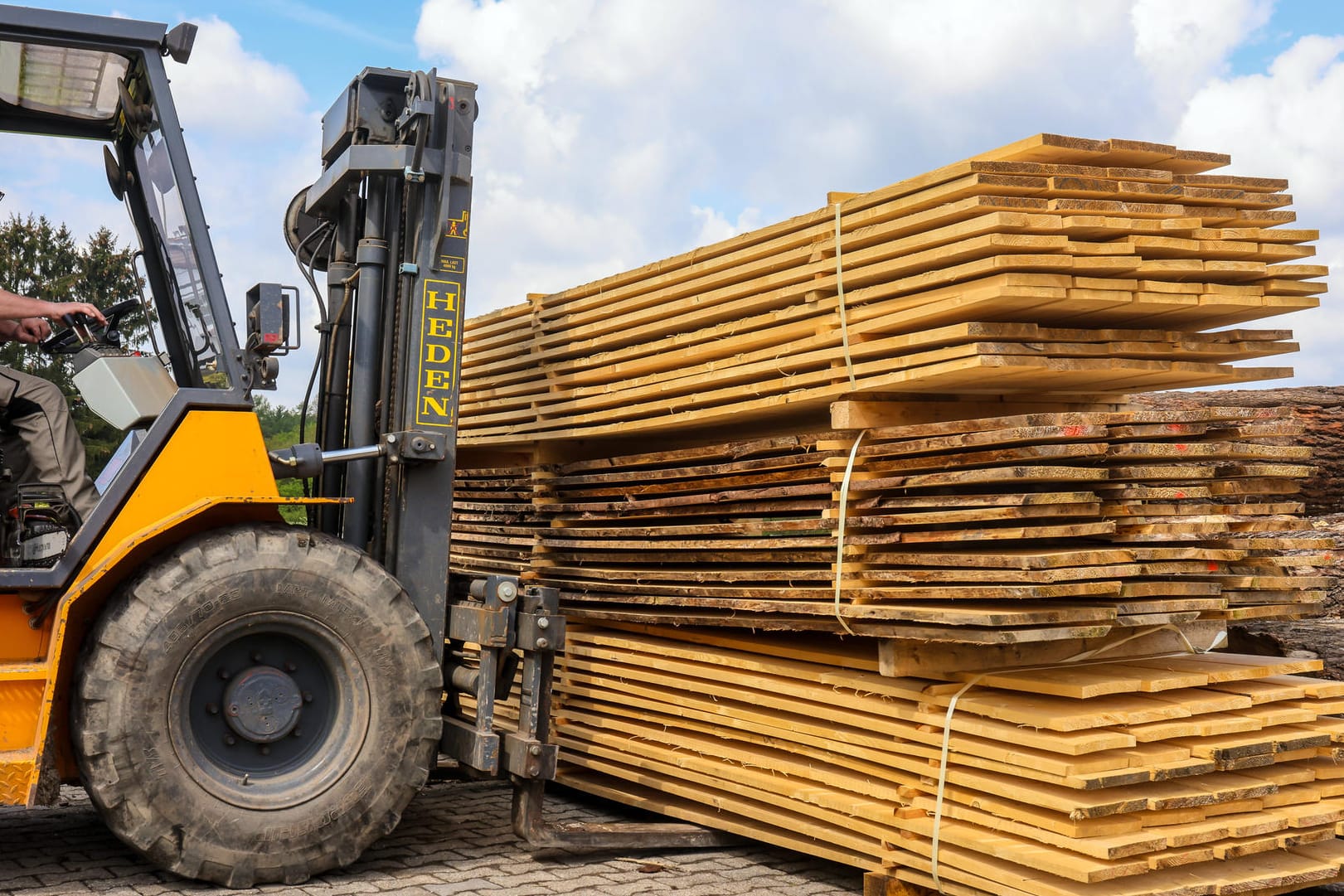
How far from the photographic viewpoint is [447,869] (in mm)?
5059

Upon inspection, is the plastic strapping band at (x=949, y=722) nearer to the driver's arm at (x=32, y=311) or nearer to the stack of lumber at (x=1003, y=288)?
the stack of lumber at (x=1003, y=288)

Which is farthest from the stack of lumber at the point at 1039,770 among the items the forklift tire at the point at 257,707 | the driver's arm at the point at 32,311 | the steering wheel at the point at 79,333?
the driver's arm at the point at 32,311

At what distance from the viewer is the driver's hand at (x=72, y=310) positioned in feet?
16.4

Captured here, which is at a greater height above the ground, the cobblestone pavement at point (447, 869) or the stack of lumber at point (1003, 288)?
the stack of lumber at point (1003, 288)

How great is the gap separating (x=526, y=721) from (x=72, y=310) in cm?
240

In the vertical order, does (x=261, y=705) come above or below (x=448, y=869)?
above

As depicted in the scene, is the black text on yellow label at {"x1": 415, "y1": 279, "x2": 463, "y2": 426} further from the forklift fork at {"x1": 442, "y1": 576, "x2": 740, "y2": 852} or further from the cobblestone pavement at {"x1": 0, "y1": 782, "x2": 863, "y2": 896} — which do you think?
the cobblestone pavement at {"x1": 0, "y1": 782, "x2": 863, "y2": 896}

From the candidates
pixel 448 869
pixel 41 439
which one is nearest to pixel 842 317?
pixel 448 869

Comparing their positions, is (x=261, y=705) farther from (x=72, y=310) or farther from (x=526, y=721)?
(x=72, y=310)

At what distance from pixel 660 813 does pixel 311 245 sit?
3.10m

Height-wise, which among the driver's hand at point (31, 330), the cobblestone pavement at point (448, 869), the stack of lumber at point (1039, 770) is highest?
the driver's hand at point (31, 330)

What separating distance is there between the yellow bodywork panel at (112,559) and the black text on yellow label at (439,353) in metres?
0.76

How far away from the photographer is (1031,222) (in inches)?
174

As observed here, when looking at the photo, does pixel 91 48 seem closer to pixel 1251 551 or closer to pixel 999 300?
pixel 999 300
